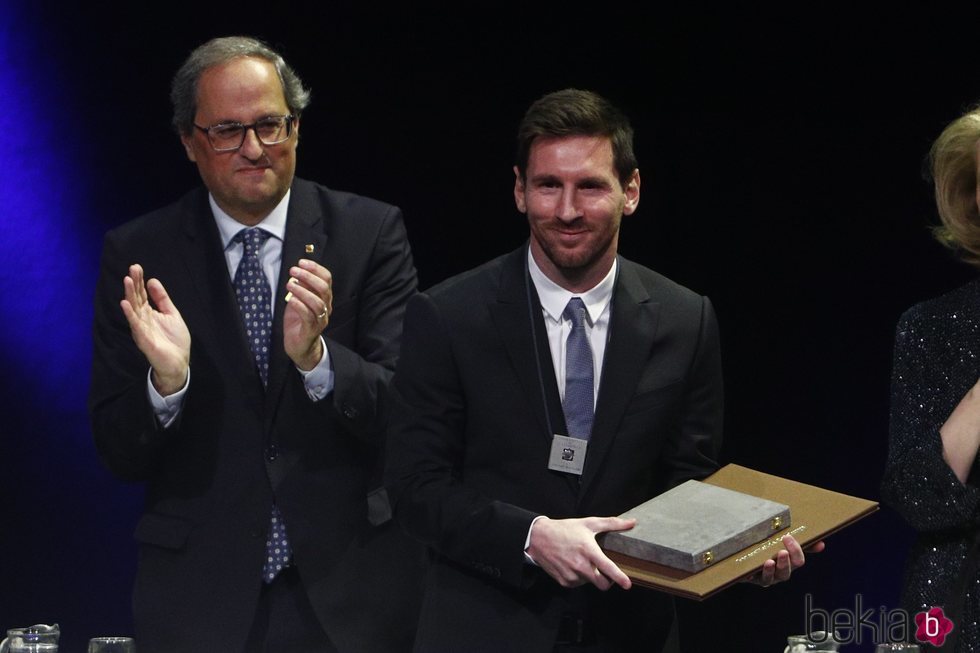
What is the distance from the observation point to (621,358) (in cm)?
277

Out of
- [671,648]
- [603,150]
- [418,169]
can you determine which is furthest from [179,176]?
[671,648]

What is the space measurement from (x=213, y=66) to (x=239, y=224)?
343 mm

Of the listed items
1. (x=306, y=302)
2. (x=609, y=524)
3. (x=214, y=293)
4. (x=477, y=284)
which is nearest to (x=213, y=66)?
(x=214, y=293)

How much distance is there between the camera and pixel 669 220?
14.5 feet

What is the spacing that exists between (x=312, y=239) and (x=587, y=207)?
77cm

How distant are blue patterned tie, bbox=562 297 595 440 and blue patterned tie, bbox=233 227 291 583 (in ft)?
2.36

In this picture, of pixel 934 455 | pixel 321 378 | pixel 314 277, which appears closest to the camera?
pixel 934 455

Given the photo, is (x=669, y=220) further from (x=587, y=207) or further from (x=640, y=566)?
(x=640, y=566)

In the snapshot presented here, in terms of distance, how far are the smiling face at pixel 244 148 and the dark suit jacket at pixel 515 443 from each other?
1.85ft

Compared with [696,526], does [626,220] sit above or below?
above

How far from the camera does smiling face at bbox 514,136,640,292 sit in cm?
273

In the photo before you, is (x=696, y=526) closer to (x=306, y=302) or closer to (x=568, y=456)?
(x=568, y=456)

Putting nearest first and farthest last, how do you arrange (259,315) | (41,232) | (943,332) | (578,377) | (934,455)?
1. (934,455)
2. (943,332)
3. (578,377)
4. (259,315)
5. (41,232)

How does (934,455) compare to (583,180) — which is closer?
(934,455)
